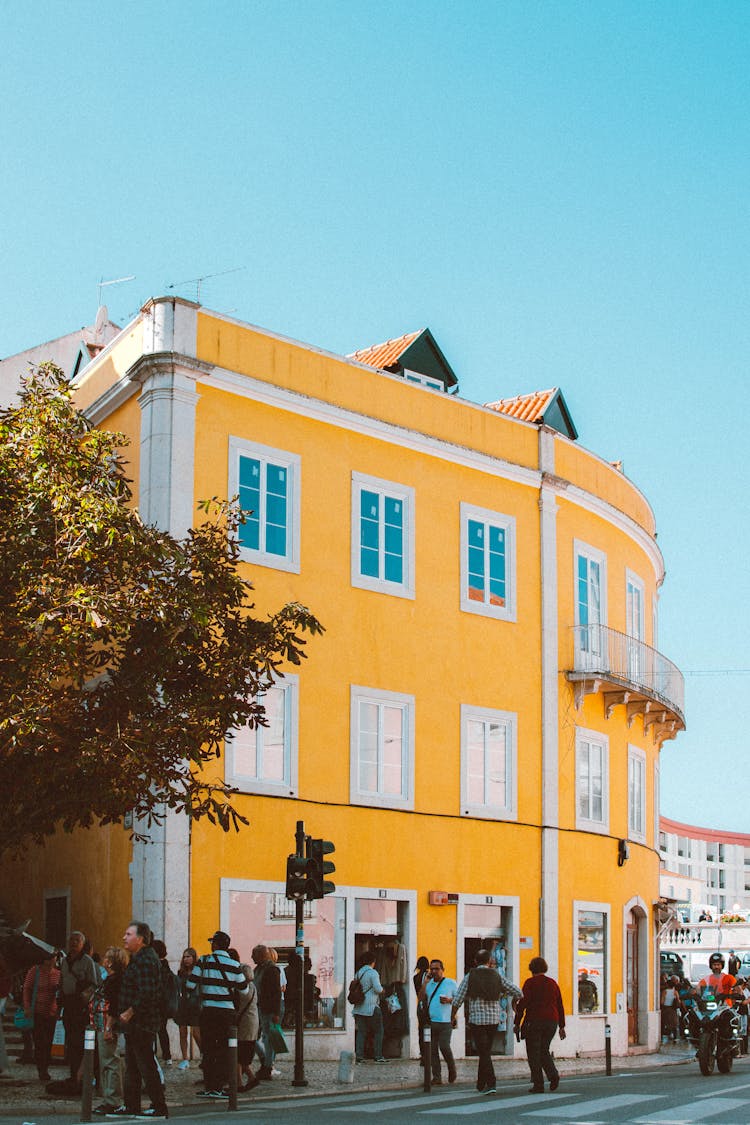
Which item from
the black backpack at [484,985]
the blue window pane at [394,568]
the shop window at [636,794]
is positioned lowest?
the black backpack at [484,985]

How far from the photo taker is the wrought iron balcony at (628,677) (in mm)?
29484

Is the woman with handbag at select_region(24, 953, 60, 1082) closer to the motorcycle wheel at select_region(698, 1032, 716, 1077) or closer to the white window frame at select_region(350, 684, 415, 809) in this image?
the white window frame at select_region(350, 684, 415, 809)

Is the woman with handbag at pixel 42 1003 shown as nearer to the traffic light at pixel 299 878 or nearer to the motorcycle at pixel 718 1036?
the traffic light at pixel 299 878

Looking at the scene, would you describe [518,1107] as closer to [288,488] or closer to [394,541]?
[288,488]

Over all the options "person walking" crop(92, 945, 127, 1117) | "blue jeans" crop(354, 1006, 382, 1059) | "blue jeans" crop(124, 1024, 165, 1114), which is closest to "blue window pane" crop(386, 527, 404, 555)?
"blue jeans" crop(354, 1006, 382, 1059)

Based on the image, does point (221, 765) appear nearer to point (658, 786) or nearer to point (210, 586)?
point (210, 586)

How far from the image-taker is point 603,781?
30438 mm

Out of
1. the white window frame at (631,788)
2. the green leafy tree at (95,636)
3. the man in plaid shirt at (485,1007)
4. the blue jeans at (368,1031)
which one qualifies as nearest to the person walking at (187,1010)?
the green leafy tree at (95,636)

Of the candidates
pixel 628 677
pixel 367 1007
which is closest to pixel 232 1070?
pixel 367 1007

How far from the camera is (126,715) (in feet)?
56.7

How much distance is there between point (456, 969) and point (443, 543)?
695cm

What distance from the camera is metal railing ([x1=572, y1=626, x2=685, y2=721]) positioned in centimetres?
2975

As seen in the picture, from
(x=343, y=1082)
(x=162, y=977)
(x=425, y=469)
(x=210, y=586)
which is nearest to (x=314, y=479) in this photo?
(x=425, y=469)

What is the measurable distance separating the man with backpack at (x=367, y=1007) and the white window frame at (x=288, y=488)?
5.91m
